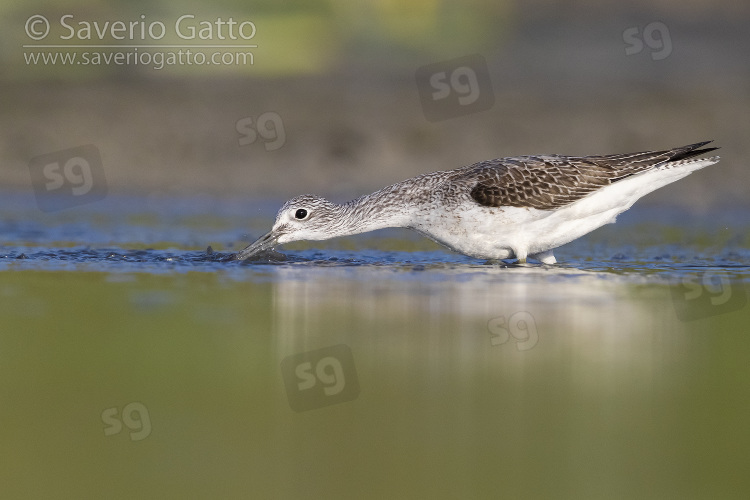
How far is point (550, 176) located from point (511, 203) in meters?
0.76

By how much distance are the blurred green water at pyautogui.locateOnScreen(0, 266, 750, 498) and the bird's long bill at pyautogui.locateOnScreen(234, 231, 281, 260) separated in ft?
6.67

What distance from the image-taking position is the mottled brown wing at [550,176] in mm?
13648

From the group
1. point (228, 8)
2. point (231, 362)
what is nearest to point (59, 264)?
point (231, 362)

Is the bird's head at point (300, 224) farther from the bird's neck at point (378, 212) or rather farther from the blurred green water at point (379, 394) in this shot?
the blurred green water at point (379, 394)

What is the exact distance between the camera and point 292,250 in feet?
54.3

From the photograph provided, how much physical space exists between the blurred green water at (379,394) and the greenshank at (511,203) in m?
1.32

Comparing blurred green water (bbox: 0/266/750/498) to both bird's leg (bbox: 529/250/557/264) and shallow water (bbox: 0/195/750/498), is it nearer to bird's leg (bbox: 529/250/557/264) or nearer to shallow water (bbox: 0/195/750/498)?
shallow water (bbox: 0/195/750/498)

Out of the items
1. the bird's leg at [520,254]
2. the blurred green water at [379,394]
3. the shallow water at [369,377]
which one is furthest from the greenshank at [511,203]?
the blurred green water at [379,394]

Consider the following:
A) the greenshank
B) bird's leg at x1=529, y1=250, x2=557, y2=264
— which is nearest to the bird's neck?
the greenshank

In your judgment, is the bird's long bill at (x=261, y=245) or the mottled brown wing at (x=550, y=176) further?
the bird's long bill at (x=261, y=245)

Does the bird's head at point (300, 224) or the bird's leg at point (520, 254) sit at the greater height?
the bird's head at point (300, 224)

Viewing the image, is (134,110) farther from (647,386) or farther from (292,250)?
(647,386)

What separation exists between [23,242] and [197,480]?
9.63 m

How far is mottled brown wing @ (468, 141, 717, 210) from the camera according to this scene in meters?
13.6
